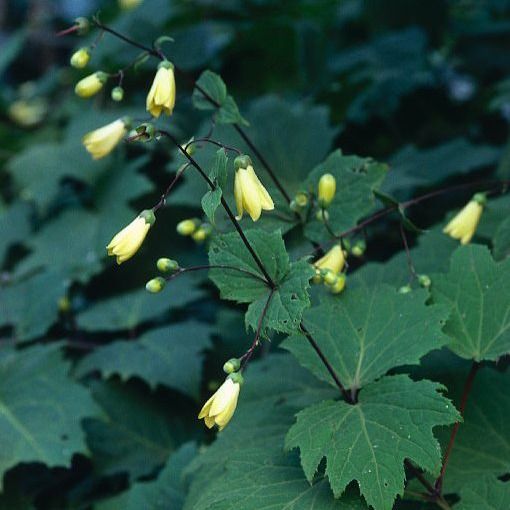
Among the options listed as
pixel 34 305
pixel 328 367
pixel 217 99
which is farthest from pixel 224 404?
pixel 34 305

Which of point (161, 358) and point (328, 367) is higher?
Result: point (328, 367)

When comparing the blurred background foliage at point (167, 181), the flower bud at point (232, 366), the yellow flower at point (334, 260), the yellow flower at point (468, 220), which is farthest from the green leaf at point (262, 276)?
the yellow flower at point (468, 220)

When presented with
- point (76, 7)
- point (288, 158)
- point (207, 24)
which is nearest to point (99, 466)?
point (288, 158)

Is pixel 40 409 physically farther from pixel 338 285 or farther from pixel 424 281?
pixel 424 281

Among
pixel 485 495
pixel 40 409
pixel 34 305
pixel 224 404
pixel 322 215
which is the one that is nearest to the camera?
pixel 224 404

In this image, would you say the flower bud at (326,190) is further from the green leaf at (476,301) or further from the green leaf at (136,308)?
the green leaf at (136,308)

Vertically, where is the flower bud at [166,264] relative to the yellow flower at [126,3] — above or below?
above
